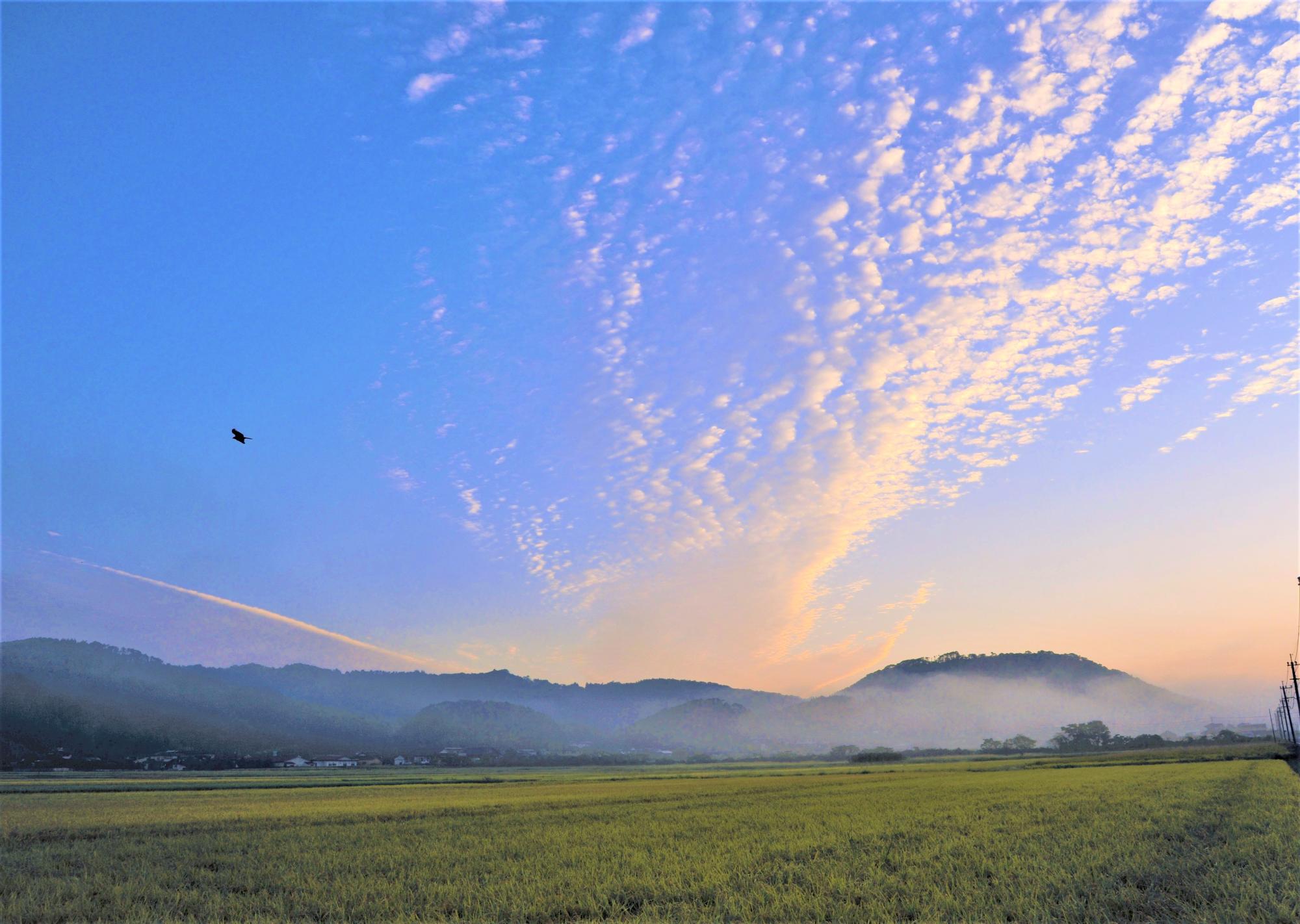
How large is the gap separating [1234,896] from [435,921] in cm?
1395

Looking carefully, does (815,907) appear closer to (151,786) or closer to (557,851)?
(557,851)

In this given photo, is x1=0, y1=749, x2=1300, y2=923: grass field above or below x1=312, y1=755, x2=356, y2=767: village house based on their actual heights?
above

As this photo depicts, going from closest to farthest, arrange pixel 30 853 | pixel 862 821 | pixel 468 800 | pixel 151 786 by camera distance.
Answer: pixel 30 853 → pixel 862 821 → pixel 468 800 → pixel 151 786

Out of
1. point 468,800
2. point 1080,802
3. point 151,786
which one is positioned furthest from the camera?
point 151,786

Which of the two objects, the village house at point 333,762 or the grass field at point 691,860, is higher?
the grass field at point 691,860

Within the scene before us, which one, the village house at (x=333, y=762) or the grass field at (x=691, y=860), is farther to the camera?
the village house at (x=333, y=762)

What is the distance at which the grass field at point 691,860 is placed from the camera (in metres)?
13.0

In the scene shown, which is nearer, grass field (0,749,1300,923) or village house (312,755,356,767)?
grass field (0,749,1300,923)

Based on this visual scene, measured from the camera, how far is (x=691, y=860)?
58.9ft

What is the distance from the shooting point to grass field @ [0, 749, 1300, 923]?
42.5 feet

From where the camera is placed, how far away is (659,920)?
12086 millimetres

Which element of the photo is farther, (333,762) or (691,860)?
(333,762)

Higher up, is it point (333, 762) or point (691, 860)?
point (691, 860)

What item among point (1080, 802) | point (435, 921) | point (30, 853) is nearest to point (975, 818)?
point (1080, 802)
